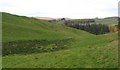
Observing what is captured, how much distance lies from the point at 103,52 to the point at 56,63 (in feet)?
14.1

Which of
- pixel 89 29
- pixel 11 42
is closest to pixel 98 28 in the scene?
pixel 89 29

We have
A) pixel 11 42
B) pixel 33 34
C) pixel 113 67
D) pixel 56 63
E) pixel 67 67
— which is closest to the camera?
pixel 113 67

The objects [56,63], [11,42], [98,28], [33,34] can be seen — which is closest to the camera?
[56,63]

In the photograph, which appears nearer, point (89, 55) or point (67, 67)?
point (67, 67)

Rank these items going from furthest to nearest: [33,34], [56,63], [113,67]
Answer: [33,34] < [56,63] < [113,67]

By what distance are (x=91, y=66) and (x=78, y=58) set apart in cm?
351

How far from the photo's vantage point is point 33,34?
88438 mm

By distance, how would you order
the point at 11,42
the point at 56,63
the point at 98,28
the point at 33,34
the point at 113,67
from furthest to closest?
the point at 98,28, the point at 33,34, the point at 11,42, the point at 56,63, the point at 113,67

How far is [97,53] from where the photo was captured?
83.6ft

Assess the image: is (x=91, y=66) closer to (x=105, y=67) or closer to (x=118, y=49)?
(x=105, y=67)

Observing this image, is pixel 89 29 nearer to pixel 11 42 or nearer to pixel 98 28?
pixel 98 28

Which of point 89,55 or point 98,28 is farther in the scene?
point 98,28

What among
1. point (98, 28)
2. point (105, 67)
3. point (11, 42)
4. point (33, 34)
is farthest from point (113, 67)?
point (98, 28)

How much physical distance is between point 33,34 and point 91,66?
221 feet
